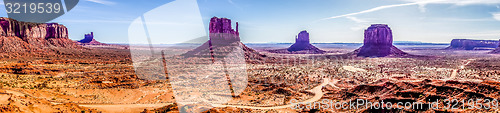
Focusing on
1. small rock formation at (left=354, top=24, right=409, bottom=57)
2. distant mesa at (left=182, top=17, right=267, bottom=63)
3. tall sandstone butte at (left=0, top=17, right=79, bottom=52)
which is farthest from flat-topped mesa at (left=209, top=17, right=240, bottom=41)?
tall sandstone butte at (left=0, top=17, right=79, bottom=52)

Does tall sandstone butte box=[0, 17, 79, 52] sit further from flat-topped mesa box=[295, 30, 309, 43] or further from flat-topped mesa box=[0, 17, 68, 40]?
flat-topped mesa box=[295, 30, 309, 43]

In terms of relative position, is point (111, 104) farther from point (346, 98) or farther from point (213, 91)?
point (346, 98)

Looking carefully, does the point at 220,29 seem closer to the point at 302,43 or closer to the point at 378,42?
the point at 378,42

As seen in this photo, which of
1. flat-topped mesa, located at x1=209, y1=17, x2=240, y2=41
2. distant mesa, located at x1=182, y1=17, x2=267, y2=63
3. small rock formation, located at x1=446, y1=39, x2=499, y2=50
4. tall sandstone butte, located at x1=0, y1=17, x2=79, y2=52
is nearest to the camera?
distant mesa, located at x1=182, y1=17, x2=267, y2=63

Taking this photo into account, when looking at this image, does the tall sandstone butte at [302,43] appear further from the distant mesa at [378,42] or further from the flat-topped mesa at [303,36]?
the distant mesa at [378,42]

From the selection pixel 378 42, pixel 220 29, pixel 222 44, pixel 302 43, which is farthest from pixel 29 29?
pixel 378 42
